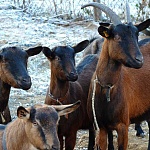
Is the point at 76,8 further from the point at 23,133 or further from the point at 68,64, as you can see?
the point at 23,133

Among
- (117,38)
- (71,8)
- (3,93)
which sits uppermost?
(117,38)

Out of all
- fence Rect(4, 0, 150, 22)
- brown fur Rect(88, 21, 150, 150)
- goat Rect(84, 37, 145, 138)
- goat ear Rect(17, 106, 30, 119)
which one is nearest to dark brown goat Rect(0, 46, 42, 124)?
brown fur Rect(88, 21, 150, 150)

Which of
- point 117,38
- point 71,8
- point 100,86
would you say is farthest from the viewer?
point 71,8

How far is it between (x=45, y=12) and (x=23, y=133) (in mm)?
11436

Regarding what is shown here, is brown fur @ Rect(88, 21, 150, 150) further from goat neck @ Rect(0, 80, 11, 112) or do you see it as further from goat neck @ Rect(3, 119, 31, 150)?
goat neck @ Rect(3, 119, 31, 150)

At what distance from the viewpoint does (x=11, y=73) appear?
7.22m

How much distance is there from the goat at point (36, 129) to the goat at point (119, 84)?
4.32 ft

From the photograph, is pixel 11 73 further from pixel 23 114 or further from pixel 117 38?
pixel 23 114

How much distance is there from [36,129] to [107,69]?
6.06 ft

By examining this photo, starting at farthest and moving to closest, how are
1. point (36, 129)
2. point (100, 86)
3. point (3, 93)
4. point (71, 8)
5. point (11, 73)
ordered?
point (71, 8) → point (3, 93) → point (11, 73) → point (100, 86) → point (36, 129)

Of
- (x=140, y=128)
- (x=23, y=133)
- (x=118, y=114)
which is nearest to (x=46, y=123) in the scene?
(x=23, y=133)

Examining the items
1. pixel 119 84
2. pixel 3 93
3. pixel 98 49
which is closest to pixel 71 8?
pixel 98 49

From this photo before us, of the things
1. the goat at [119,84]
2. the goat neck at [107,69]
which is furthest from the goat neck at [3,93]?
the goat neck at [107,69]

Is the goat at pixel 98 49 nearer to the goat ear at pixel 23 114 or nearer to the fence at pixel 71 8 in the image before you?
the goat ear at pixel 23 114
